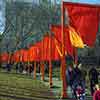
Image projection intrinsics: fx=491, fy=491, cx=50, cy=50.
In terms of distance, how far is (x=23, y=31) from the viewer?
270 ft

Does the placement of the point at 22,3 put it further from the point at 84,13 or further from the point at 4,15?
the point at 84,13

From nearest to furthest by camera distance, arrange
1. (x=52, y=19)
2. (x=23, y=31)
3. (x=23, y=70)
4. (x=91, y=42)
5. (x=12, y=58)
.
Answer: (x=91, y=42) → (x=23, y=70) → (x=52, y=19) → (x=23, y=31) → (x=12, y=58)

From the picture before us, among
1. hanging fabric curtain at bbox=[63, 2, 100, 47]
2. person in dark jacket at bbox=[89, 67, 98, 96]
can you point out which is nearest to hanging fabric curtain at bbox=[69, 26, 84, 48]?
hanging fabric curtain at bbox=[63, 2, 100, 47]

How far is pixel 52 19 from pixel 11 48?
2011cm

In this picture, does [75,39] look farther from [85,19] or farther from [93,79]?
[93,79]

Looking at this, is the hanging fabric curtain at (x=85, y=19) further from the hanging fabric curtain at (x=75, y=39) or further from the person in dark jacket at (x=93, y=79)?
the person in dark jacket at (x=93, y=79)

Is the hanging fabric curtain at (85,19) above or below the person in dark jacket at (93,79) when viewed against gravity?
above

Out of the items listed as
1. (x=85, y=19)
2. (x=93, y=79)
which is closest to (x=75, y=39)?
(x=85, y=19)

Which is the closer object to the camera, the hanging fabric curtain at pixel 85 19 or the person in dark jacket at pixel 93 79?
the hanging fabric curtain at pixel 85 19

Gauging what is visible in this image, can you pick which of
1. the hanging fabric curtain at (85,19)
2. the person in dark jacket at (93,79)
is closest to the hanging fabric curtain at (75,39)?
the hanging fabric curtain at (85,19)

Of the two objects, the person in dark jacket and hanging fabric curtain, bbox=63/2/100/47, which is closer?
hanging fabric curtain, bbox=63/2/100/47

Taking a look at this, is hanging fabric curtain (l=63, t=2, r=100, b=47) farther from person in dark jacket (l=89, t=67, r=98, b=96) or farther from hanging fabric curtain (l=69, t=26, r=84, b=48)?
person in dark jacket (l=89, t=67, r=98, b=96)

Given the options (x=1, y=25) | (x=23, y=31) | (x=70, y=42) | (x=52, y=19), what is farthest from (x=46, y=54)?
(x=23, y=31)

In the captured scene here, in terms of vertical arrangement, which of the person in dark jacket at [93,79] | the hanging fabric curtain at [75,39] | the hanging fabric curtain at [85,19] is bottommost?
the person in dark jacket at [93,79]
